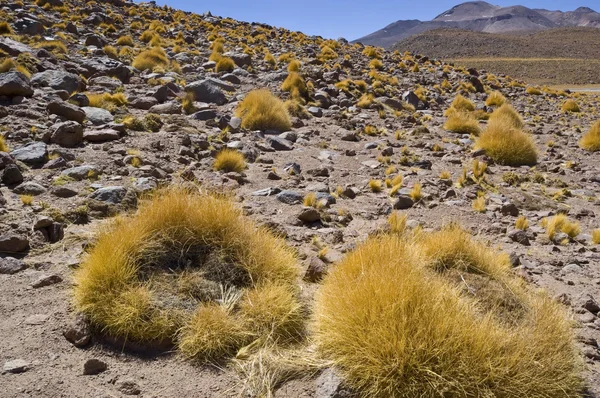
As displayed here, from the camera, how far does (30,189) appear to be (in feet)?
15.9

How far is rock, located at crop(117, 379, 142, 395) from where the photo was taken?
265 cm

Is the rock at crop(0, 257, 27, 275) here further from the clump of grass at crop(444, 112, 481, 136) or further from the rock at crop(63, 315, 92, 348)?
the clump of grass at crop(444, 112, 481, 136)

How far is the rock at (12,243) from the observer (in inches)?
148

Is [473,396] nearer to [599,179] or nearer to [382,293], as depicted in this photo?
[382,293]

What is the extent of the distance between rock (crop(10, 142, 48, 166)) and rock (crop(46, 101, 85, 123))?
1401 mm

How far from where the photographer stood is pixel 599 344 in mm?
3320

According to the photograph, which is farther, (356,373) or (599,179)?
(599,179)

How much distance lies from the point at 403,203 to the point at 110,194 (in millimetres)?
3547

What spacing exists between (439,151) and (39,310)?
7755mm

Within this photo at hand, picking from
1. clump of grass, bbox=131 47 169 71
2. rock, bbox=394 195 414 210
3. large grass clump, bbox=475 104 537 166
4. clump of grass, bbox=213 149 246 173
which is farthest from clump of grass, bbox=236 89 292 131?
large grass clump, bbox=475 104 537 166

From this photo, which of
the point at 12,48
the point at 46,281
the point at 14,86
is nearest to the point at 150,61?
the point at 12,48

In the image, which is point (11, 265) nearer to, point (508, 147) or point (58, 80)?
point (58, 80)

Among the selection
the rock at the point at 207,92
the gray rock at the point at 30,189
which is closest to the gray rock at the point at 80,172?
the gray rock at the point at 30,189

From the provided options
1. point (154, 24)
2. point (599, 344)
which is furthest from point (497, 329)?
point (154, 24)
